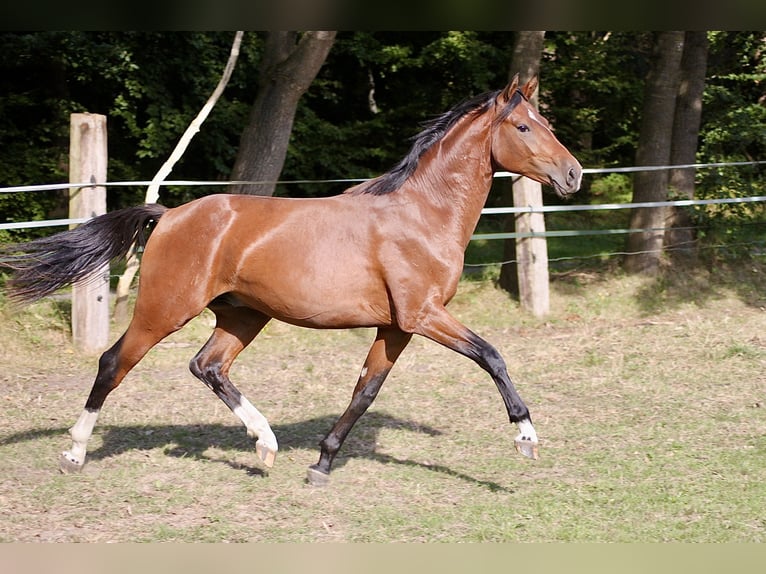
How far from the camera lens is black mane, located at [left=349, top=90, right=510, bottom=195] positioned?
5.24m

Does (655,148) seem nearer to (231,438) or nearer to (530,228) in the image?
(530,228)

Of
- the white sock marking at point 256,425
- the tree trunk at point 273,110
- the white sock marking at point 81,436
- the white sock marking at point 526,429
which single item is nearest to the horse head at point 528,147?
the white sock marking at point 526,429

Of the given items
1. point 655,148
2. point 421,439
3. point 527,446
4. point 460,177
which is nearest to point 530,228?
point 655,148

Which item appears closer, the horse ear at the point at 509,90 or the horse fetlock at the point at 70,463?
the horse ear at the point at 509,90

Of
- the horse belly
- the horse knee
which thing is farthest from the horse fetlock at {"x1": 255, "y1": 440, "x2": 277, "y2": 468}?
the horse belly

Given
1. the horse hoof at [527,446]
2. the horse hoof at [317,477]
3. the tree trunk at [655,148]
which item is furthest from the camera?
the tree trunk at [655,148]

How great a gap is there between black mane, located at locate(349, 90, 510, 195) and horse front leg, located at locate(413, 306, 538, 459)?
825 millimetres

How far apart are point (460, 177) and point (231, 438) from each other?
245cm

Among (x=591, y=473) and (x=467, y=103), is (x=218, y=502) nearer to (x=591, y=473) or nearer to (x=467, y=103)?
(x=591, y=473)

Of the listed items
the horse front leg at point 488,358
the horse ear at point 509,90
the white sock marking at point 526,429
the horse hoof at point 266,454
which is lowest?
the horse hoof at point 266,454

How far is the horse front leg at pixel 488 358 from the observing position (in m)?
4.81

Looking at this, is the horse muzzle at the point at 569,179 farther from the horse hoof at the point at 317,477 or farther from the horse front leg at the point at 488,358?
the horse hoof at the point at 317,477

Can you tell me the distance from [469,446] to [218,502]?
5.95 feet

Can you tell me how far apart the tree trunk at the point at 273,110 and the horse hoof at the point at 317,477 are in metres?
4.74
